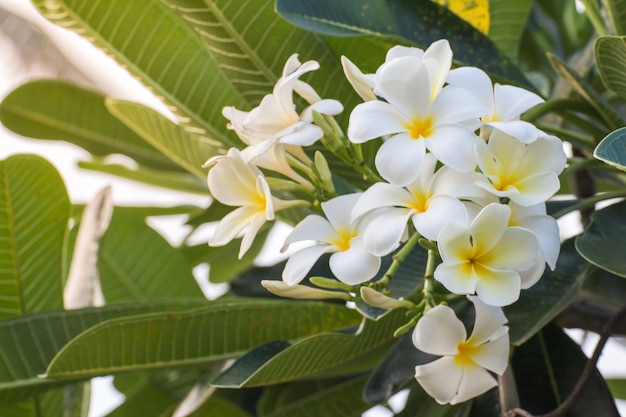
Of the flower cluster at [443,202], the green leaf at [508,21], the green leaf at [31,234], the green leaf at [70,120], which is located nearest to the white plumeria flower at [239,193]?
the flower cluster at [443,202]

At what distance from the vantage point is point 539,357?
2.09ft

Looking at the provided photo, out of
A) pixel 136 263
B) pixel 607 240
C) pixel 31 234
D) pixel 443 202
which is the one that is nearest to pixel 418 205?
pixel 443 202

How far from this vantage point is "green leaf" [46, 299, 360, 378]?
61 cm

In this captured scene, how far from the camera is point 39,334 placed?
0.67 m

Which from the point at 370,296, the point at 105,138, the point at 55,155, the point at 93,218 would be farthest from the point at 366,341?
the point at 55,155

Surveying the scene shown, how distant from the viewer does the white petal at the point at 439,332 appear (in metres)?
0.42

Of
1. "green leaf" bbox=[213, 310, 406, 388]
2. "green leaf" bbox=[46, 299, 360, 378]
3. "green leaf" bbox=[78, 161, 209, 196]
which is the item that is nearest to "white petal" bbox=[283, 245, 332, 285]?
"green leaf" bbox=[213, 310, 406, 388]

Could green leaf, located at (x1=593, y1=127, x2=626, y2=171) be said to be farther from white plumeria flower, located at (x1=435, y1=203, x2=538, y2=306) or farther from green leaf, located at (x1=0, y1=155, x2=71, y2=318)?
green leaf, located at (x1=0, y1=155, x2=71, y2=318)

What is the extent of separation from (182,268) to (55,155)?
2.40 metres

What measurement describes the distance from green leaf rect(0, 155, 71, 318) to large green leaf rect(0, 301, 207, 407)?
3.7 inches

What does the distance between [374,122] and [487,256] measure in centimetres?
9

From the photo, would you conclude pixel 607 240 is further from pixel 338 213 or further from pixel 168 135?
A: pixel 168 135

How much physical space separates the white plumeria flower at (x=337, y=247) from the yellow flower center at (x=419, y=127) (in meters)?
0.05

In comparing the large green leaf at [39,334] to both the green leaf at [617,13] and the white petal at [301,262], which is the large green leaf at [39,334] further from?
the green leaf at [617,13]
